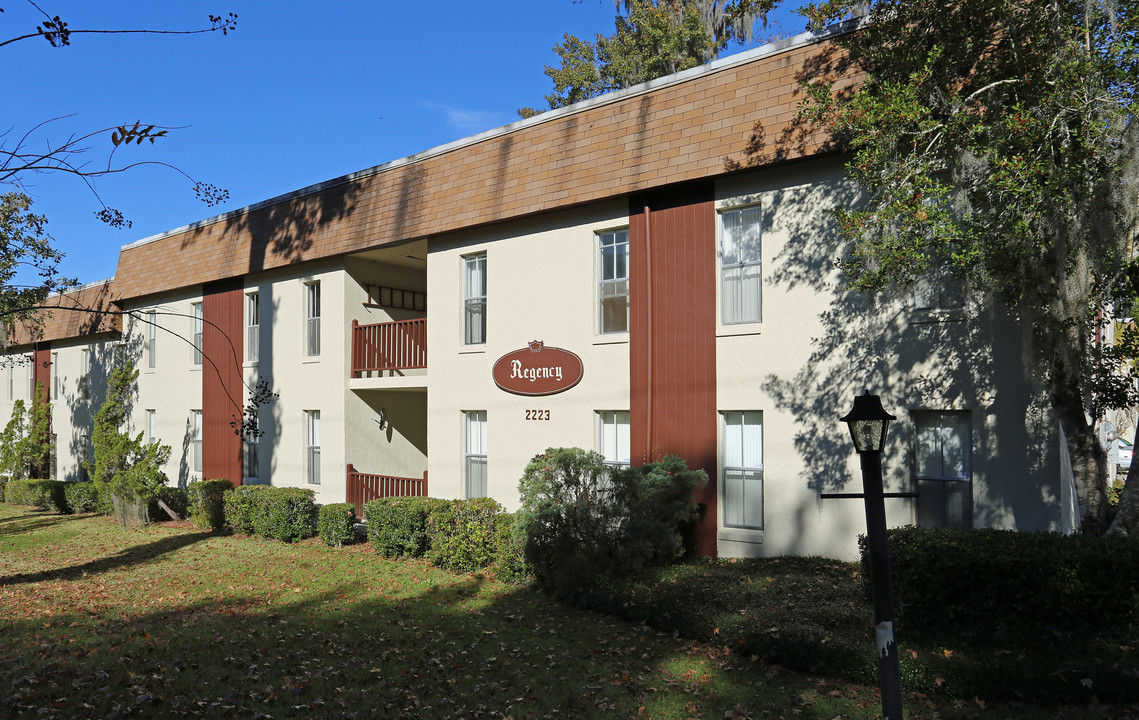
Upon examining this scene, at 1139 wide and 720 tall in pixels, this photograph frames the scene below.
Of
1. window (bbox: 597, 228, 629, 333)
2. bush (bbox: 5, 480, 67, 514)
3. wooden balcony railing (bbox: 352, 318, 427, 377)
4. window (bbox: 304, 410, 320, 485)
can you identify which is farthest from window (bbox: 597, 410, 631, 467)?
bush (bbox: 5, 480, 67, 514)

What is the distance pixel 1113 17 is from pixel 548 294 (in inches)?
341

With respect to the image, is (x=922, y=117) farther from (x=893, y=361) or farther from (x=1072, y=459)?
(x=1072, y=459)

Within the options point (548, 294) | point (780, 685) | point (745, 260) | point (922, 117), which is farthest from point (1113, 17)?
point (548, 294)

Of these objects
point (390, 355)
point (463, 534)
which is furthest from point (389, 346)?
point (463, 534)

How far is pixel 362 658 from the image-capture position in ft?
27.2

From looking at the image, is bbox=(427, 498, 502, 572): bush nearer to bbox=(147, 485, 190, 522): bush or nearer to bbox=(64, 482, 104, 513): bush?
bbox=(147, 485, 190, 522): bush

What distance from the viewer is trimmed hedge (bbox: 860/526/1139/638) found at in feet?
23.0

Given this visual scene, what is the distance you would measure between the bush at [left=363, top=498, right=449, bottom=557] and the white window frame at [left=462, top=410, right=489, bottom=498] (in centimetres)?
127

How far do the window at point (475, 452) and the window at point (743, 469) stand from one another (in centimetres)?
511

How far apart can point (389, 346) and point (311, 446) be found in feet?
11.3

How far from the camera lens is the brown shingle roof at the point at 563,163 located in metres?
11.0

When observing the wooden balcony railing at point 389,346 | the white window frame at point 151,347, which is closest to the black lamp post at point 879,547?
the wooden balcony railing at point 389,346

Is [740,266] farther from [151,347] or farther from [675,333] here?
[151,347]

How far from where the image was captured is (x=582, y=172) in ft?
42.2
